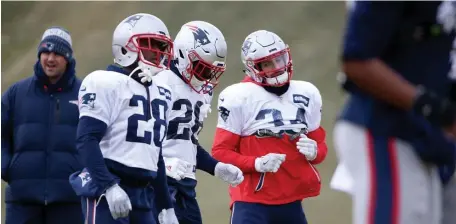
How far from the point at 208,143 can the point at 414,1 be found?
6.30m

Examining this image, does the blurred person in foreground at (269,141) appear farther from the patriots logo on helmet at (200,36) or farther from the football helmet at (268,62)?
the patriots logo on helmet at (200,36)

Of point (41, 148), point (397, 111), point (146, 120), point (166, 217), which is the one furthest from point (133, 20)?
point (397, 111)

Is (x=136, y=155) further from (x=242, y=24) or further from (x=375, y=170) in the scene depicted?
(x=242, y=24)

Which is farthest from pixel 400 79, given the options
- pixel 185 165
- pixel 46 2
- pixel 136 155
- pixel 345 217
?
pixel 46 2

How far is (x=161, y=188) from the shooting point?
14.3 ft

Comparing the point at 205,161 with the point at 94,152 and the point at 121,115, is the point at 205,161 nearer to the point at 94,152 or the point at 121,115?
the point at 121,115

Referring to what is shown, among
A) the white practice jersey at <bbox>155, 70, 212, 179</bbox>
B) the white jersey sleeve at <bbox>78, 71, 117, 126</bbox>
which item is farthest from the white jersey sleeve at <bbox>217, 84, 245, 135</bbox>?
the white jersey sleeve at <bbox>78, 71, 117, 126</bbox>

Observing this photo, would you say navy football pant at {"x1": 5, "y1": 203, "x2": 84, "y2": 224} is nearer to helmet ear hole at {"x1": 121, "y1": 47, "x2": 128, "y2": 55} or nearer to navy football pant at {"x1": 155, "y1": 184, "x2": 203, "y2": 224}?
navy football pant at {"x1": 155, "y1": 184, "x2": 203, "y2": 224}

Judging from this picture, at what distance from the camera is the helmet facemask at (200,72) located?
529 cm

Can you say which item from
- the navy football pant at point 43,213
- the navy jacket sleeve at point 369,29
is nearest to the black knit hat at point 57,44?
the navy football pant at point 43,213

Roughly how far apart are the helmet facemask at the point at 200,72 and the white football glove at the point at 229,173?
49 cm

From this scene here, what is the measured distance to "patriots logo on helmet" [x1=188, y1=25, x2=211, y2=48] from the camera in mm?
5371

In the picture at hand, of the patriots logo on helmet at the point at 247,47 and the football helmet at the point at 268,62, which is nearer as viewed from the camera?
the football helmet at the point at 268,62

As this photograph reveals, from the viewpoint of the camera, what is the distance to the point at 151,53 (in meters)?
4.33
